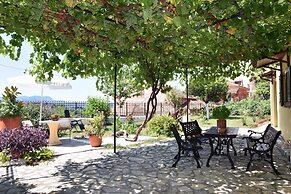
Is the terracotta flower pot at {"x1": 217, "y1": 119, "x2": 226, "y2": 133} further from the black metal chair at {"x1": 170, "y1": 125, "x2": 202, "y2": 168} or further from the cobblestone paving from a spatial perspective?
the black metal chair at {"x1": 170, "y1": 125, "x2": 202, "y2": 168}

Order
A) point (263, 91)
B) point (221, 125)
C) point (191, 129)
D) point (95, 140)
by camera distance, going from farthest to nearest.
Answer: point (263, 91), point (95, 140), point (191, 129), point (221, 125)

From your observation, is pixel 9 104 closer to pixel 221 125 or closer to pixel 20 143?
pixel 20 143

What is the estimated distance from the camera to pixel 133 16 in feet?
10.4

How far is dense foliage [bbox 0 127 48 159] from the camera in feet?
23.0

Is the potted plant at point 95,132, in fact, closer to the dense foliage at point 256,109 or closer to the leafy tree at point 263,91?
the dense foliage at point 256,109

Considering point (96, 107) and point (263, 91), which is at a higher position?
point (263, 91)

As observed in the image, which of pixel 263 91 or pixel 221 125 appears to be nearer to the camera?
pixel 221 125

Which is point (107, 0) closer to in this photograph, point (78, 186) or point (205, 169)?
point (78, 186)

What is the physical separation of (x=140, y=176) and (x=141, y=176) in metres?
0.02

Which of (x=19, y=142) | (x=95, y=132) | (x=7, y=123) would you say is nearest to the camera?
(x=19, y=142)

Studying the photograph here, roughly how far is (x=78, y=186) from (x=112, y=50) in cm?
284

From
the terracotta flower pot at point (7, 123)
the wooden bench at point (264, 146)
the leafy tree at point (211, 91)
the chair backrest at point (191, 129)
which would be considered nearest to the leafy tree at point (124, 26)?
the terracotta flower pot at point (7, 123)

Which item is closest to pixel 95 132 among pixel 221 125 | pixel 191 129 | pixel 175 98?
pixel 191 129

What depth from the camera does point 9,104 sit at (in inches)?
339
